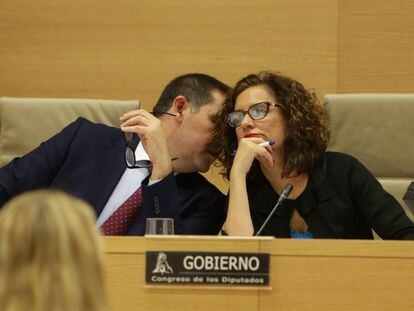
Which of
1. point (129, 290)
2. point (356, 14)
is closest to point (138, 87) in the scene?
point (356, 14)

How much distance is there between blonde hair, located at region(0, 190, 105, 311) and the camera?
97cm

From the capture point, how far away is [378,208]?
254 centimetres

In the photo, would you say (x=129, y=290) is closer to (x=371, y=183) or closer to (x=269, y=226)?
(x=269, y=226)

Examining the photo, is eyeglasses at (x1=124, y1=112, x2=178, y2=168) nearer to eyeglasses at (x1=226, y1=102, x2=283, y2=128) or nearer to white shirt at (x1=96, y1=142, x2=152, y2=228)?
white shirt at (x1=96, y1=142, x2=152, y2=228)

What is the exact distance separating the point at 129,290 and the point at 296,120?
1046mm

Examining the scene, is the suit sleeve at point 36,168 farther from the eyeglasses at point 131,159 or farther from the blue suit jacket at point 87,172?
the eyeglasses at point 131,159

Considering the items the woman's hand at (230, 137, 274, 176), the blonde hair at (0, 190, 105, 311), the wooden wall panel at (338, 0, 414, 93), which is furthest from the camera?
the wooden wall panel at (338, 0, 414, 93)

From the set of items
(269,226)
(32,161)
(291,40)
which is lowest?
(269,226)

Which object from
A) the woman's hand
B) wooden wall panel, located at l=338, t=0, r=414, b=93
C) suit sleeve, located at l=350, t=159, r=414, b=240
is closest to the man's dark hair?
the woman's hand

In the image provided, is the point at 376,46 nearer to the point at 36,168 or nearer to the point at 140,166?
the point at 140,166

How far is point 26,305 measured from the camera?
0.96m

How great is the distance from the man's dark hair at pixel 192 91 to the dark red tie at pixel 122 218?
466 mm

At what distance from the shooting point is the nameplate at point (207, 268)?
189 cm

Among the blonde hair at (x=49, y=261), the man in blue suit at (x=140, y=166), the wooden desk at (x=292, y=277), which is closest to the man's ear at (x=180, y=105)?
the man in blue suit at (x=140, y=166)
